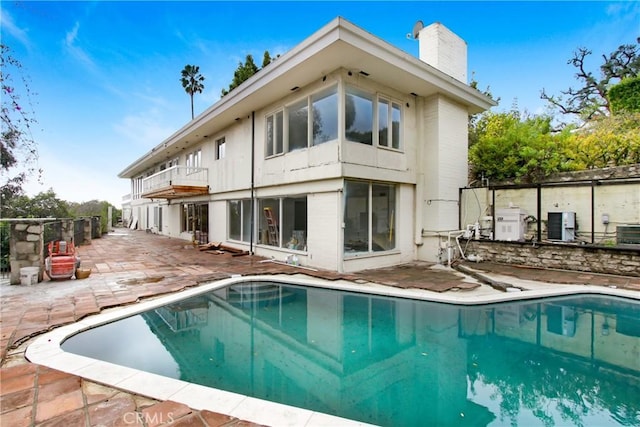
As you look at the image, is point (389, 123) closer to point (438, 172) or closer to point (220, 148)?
point (438, 172)

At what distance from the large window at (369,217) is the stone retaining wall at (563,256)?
2.96m

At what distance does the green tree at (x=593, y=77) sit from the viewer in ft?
71.4

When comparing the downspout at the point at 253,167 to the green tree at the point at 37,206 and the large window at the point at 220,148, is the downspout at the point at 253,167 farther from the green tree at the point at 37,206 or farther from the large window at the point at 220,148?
the green tree at the point at 37,206

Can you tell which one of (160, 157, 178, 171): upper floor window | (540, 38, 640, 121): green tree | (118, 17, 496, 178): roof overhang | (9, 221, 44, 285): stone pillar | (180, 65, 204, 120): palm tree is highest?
(180, 65, 204, 120): palm tree

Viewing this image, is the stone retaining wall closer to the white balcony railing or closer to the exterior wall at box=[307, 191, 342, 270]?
the exterior wall at box=[307, 191, 342, 270]

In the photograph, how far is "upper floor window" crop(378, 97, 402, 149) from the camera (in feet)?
30.6

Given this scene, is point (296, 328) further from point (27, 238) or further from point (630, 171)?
point (630, 171)

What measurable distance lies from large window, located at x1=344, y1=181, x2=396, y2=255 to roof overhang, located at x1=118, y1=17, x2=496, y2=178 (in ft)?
10.2

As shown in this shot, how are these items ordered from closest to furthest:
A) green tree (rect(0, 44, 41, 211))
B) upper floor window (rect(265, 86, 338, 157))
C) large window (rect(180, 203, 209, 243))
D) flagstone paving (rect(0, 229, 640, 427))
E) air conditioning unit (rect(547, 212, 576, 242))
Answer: flagstone paving (rect(0, 229, 640, 427))
green tree (rect(0, 44, 41, 211))
upper floor window (rect(265, 86, 338, 157))
air conditioning unit (rect(547, 212, 576, 242))
large window (rect(180, 203, 209, 243))

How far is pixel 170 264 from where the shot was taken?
10.0 metres

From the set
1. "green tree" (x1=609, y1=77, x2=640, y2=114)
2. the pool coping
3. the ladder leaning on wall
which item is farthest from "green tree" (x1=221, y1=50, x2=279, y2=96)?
"green tree" (x1=609, y1=77, x2=640, y2=114)

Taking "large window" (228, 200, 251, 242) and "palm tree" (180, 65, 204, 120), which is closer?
"large window" (228, 200, 251, 242)

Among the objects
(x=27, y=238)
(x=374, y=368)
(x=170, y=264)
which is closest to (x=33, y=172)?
(x=27, y=238)

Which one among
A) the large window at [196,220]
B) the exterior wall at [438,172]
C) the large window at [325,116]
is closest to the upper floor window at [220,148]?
the large window at [196,220]
